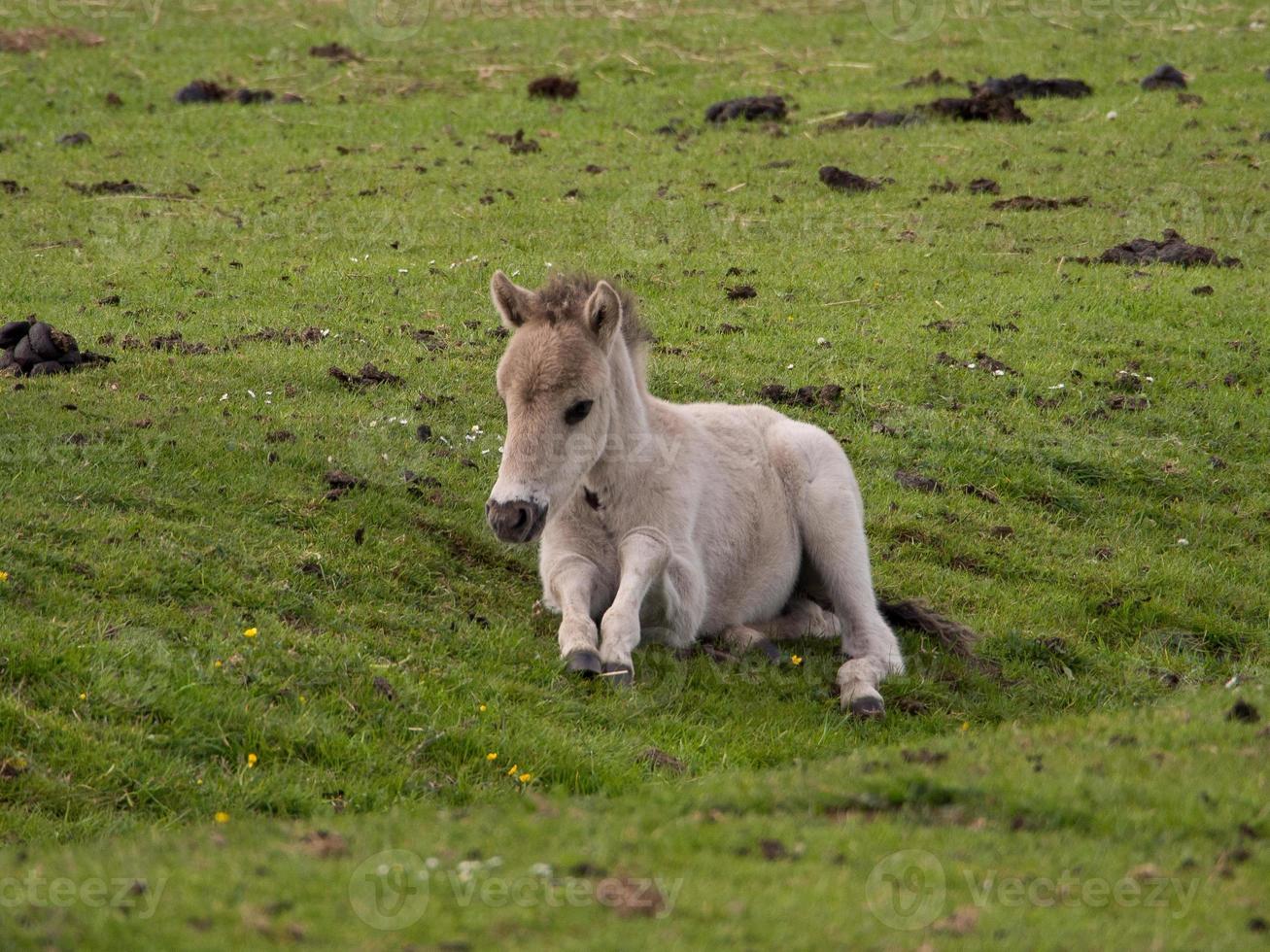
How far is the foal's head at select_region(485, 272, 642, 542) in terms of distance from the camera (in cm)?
860

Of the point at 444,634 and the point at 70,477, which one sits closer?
the point at 444,634

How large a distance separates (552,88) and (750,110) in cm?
399

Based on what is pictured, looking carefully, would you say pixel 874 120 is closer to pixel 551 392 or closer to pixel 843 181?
pixel 843 181

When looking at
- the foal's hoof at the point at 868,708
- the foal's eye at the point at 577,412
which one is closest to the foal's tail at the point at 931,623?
the foal's hoof at the point at 868,708

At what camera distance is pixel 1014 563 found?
40.8 feet

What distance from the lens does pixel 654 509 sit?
9.80m

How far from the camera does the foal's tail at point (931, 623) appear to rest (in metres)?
10.6

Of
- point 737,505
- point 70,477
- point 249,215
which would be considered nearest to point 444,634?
point 737,505

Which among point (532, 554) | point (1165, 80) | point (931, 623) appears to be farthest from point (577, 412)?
point (1165, 80)

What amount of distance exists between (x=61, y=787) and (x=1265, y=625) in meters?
9.22

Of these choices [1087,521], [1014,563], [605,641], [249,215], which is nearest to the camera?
[605,641]

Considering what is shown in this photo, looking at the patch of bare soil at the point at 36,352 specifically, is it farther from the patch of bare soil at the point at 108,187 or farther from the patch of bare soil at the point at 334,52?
the patch of bare soil at the point at 334,52

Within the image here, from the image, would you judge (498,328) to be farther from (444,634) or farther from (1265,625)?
(1265,625)

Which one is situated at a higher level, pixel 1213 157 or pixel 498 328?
pixel 1213 157
